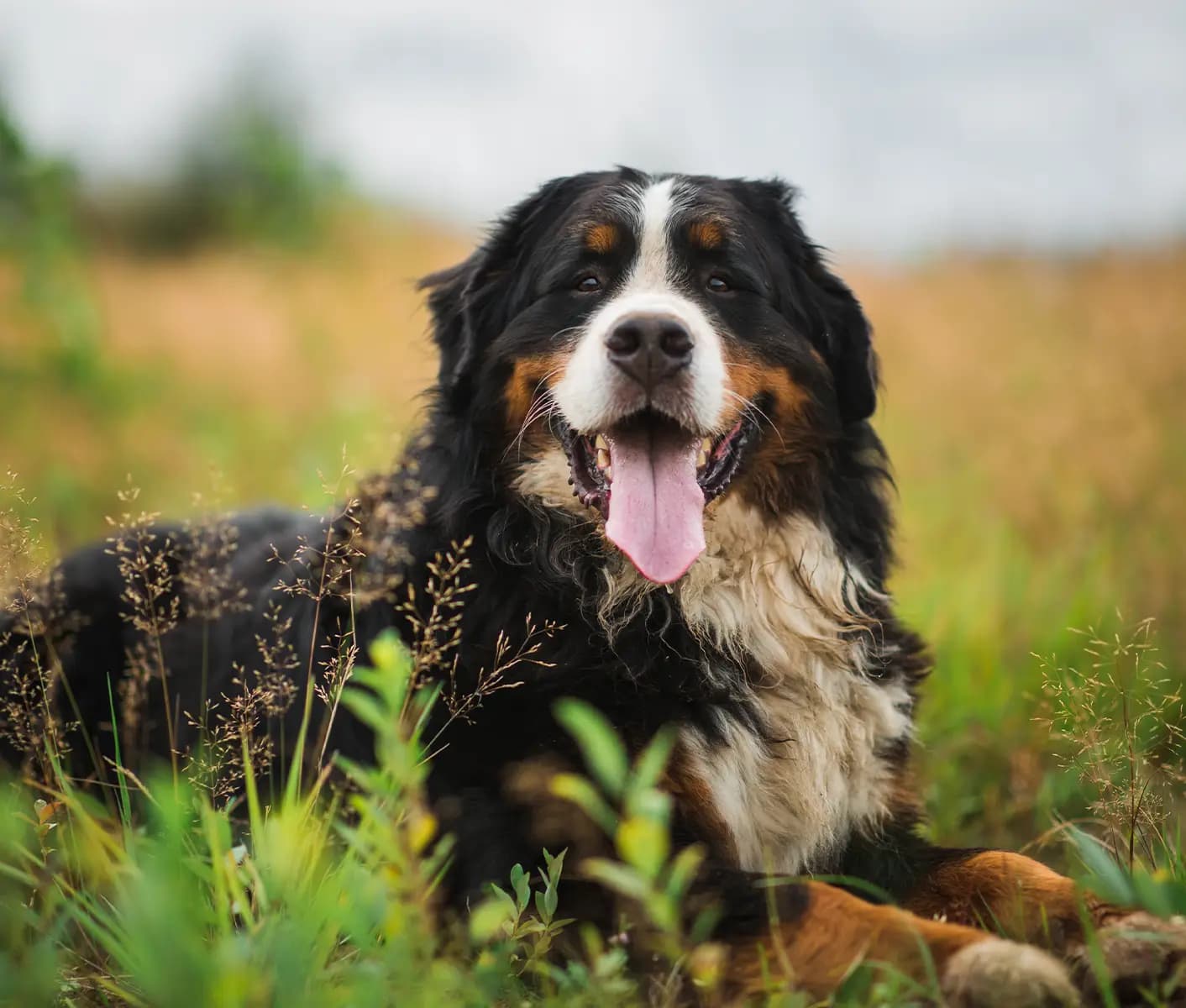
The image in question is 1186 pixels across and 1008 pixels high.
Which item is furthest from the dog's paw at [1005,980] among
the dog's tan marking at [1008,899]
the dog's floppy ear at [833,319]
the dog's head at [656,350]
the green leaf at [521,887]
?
the dog's floppy ear at [833,319]

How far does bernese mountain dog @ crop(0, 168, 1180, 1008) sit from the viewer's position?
92.6 inches

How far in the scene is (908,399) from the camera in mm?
8258

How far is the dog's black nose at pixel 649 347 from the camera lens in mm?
2463

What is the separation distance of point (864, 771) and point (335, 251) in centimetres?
1107

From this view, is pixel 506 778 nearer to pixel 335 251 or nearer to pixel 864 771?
pixel 864 771

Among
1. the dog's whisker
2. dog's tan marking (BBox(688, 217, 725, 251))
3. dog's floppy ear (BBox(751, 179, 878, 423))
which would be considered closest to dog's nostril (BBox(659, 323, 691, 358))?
Answer: the dog's whisker

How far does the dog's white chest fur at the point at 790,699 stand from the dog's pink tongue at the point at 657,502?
0.56 feet

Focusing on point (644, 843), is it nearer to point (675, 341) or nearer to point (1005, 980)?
point (1005, 980)

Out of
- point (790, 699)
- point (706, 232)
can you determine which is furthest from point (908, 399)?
point (790, 699)

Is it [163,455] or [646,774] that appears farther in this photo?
[163,455]

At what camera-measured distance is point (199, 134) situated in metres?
17.0

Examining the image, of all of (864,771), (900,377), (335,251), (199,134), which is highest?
(199,134)

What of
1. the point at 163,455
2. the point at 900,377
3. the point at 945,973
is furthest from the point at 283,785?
the point at 900,377

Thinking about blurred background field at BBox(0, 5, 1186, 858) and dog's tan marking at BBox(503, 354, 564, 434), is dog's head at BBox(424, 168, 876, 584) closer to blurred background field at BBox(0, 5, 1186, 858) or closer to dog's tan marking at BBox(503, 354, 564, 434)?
dog's tan marking at BBox(503, 354, 564, 434)
